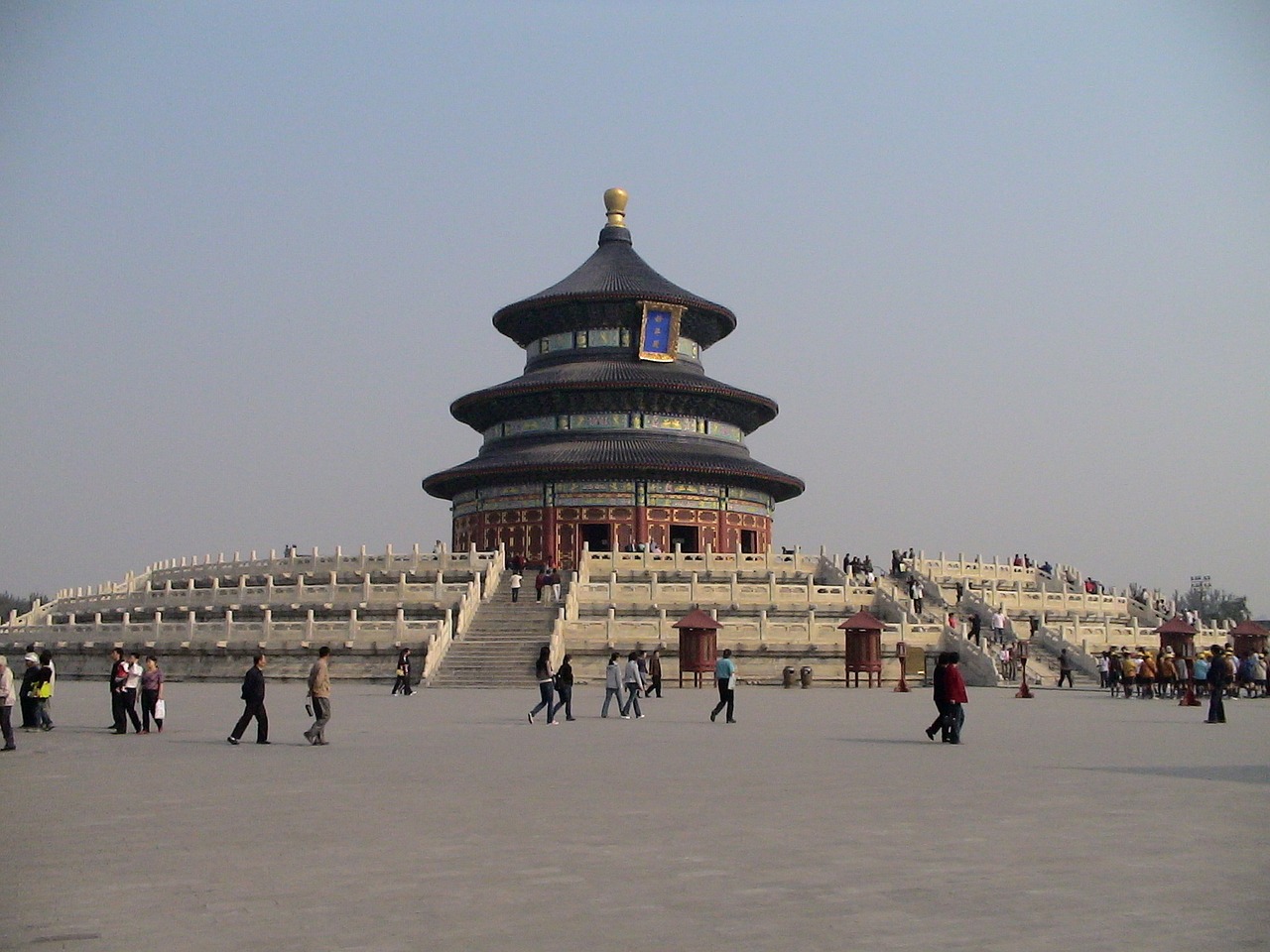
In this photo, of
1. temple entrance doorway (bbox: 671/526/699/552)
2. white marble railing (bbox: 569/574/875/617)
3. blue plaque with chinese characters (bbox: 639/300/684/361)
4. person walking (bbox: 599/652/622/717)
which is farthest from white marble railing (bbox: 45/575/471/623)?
blue plaque with chinese characters (bbox: 639/300/684/361)

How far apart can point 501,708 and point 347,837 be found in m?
16.2

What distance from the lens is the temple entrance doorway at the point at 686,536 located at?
56.5 metres

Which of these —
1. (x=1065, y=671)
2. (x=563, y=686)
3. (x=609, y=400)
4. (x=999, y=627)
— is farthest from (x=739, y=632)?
(x=609, y=400)

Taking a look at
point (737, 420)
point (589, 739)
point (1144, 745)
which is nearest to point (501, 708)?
point (589, 739)

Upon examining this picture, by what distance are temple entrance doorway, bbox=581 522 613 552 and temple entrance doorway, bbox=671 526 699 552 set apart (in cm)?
252

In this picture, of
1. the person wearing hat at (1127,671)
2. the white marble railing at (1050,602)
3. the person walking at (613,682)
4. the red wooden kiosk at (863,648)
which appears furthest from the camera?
the white marble railing at (1050,602)

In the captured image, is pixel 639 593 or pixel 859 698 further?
pixel 639 593

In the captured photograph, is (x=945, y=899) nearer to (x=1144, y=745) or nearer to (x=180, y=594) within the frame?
(x=1144, y=745)

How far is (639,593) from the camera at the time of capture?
40.4m

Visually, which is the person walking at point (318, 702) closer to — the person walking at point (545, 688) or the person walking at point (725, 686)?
the person walking at point (545, 688)

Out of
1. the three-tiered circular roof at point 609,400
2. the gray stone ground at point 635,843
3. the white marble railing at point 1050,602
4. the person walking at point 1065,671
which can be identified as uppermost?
the three-tiered circular roof at point 609,400

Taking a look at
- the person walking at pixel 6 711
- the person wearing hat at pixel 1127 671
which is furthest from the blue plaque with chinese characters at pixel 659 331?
the person walking at pixel 6 711

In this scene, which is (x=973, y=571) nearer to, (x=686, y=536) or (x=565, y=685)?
(x=686, y=536)

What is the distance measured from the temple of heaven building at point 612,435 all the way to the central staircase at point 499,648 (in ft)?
42.4
